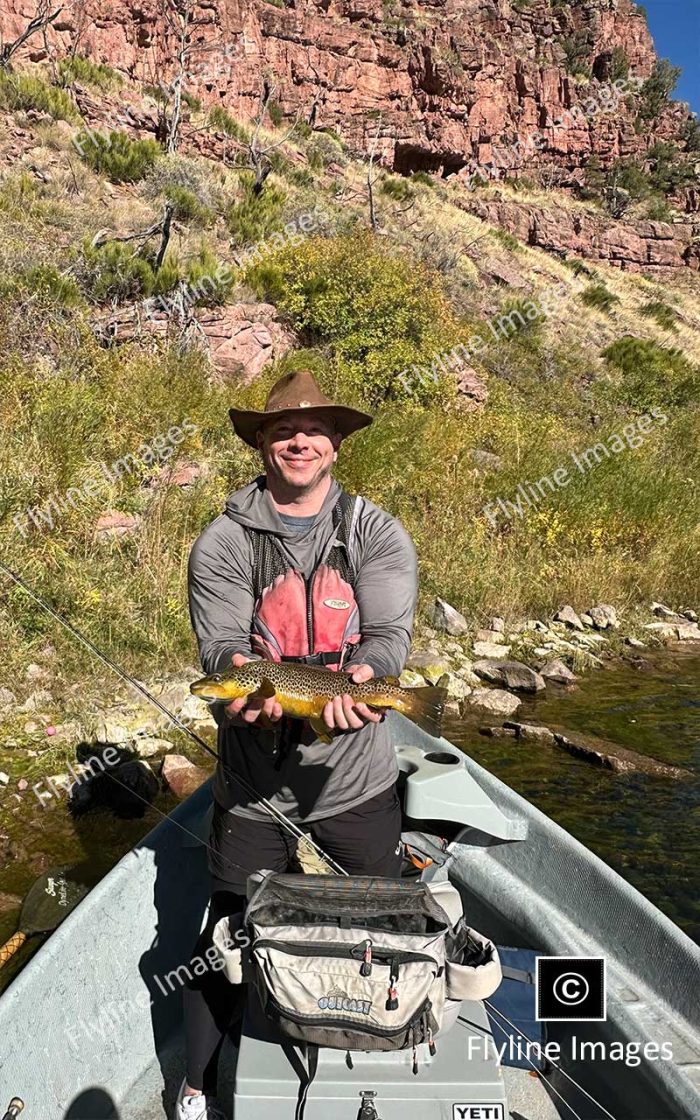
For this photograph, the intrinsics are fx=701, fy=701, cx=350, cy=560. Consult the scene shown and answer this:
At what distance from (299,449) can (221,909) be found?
5.87 feet

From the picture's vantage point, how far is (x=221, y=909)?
270 centimetres

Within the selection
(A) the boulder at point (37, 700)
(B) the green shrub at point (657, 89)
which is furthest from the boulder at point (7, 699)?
(B) the green shrub at point (657, 89)

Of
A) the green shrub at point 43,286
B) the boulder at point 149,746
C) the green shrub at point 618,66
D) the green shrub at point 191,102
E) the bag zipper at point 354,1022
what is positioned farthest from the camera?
the green shrub at point 618,66

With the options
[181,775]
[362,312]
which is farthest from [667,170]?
[181,775]

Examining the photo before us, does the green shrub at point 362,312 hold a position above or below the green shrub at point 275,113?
below

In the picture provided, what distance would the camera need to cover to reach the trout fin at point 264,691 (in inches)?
91.5

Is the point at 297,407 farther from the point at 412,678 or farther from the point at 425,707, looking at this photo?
the point at 412,678

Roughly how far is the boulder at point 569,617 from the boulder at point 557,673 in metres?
1.54

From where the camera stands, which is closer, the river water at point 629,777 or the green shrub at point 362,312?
the river water at point 629,777

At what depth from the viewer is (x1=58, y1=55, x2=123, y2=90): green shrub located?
1094 inches

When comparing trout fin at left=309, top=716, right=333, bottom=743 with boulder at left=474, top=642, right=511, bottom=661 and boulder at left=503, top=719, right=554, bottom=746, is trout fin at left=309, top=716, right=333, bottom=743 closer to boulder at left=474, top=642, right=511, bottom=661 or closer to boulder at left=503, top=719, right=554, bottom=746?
boulder at left=503, top=719, right=554, bottom=746

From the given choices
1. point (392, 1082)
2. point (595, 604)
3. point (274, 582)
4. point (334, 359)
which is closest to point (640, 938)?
point (392, 1082)

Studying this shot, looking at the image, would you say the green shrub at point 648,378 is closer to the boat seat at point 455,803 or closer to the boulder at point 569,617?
the boulder at point 569,617

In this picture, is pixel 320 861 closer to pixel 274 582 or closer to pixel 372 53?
pixel 274 582
